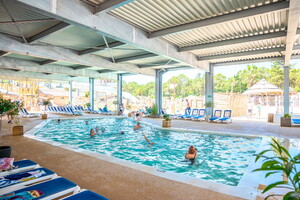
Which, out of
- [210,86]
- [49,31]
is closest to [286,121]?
[210,86]

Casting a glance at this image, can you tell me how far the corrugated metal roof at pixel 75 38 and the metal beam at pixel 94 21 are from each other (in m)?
1.53

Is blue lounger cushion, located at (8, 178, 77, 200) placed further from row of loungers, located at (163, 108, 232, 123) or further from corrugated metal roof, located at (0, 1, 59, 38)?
row of loungers, located at (163, 108, 232, 123)

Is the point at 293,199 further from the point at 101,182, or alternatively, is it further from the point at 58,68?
the point at 58,68

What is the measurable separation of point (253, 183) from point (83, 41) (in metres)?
7.36

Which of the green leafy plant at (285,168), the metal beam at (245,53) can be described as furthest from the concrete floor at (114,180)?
the metal beam at (245,53)

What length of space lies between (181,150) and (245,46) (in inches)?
235

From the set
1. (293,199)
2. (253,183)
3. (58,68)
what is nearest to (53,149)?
(253,183)

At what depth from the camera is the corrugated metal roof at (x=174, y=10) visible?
4656 millimetres

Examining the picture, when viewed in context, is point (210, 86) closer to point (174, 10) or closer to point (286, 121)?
point (286, 121)

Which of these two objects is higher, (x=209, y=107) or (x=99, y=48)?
(x=99, y=48)

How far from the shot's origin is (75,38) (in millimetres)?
7316

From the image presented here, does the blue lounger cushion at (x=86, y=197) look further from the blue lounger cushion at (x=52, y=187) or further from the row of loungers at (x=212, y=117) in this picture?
the row of loungers at (x=212, y=117)

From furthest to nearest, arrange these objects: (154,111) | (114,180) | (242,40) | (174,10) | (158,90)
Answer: (158,90) → (154,111) → (242,40) → (174,10) → (114,180)

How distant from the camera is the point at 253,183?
9.15ft
